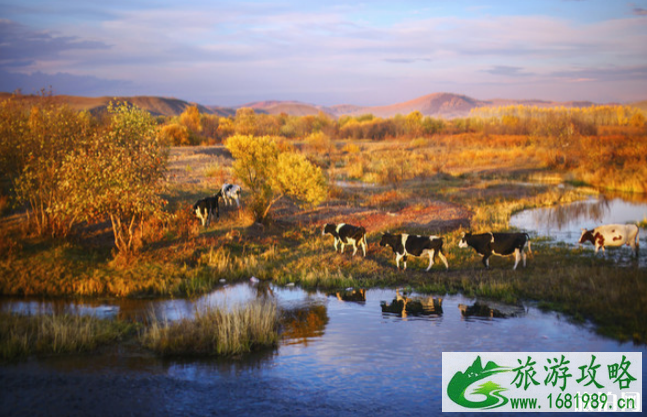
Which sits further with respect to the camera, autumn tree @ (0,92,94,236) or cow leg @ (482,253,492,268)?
autumn tree @ (0,92,94,236)

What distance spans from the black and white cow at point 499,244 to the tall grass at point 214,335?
767 centimetres

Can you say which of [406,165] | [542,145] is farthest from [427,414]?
[542,145]

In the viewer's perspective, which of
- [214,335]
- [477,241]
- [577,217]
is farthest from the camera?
Result: [577,217]

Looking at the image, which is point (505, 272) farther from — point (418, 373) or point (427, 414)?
point (427, 414)

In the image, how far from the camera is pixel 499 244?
15844mm

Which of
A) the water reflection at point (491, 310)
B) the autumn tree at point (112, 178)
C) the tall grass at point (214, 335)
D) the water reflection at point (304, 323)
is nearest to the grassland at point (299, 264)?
the tall grass at point (214, 335)

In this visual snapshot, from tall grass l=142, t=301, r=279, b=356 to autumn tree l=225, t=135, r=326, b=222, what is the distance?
9.61m

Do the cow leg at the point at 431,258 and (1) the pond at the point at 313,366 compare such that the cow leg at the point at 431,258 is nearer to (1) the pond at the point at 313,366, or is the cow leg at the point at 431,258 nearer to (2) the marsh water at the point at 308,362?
(2) the marsh water at the point at 308,362

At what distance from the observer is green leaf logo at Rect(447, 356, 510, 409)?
9125mm

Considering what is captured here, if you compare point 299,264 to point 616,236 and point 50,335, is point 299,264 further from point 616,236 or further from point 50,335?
point 616,236

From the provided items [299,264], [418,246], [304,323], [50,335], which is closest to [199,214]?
[299,264]

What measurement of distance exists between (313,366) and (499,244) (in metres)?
8.27

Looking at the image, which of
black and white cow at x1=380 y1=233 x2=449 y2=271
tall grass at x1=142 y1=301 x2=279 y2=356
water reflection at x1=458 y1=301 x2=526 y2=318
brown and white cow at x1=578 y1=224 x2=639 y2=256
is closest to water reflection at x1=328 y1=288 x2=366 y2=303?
black and white cow at x1=380 y1=233 x2=449 y2=271

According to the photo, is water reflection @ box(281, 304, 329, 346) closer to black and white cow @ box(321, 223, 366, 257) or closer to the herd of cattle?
the herd of cattle
